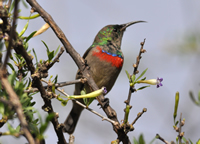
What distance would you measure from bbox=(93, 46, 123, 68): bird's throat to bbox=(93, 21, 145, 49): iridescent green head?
1.33ft

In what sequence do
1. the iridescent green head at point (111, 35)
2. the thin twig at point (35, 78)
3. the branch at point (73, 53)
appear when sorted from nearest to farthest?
the thin twig at point (35, 78) < the branch at point (73, 53) < the iridescent green head at point (111, 35)

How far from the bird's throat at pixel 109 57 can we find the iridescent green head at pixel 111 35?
0.41 m

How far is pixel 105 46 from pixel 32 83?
307cm

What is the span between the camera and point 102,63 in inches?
202

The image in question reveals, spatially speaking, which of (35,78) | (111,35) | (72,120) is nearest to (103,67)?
(111,35)

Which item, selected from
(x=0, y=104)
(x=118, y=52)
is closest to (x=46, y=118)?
(x=0, y=104)

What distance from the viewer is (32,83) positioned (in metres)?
2.60

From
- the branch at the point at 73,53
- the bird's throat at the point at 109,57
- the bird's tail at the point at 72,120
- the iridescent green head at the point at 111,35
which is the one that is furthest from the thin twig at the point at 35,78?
the iridescent green head at the point at 111,35

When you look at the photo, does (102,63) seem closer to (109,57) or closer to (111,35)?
(109,57)

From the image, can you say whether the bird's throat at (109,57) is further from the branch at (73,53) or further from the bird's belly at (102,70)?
the branch at (73,53)

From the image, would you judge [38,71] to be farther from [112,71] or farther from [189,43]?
[189,43]

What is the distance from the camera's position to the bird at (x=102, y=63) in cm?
512

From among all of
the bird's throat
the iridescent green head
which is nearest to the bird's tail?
the bird's throat

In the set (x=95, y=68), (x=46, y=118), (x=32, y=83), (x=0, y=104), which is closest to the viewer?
(x=46, y=118)
